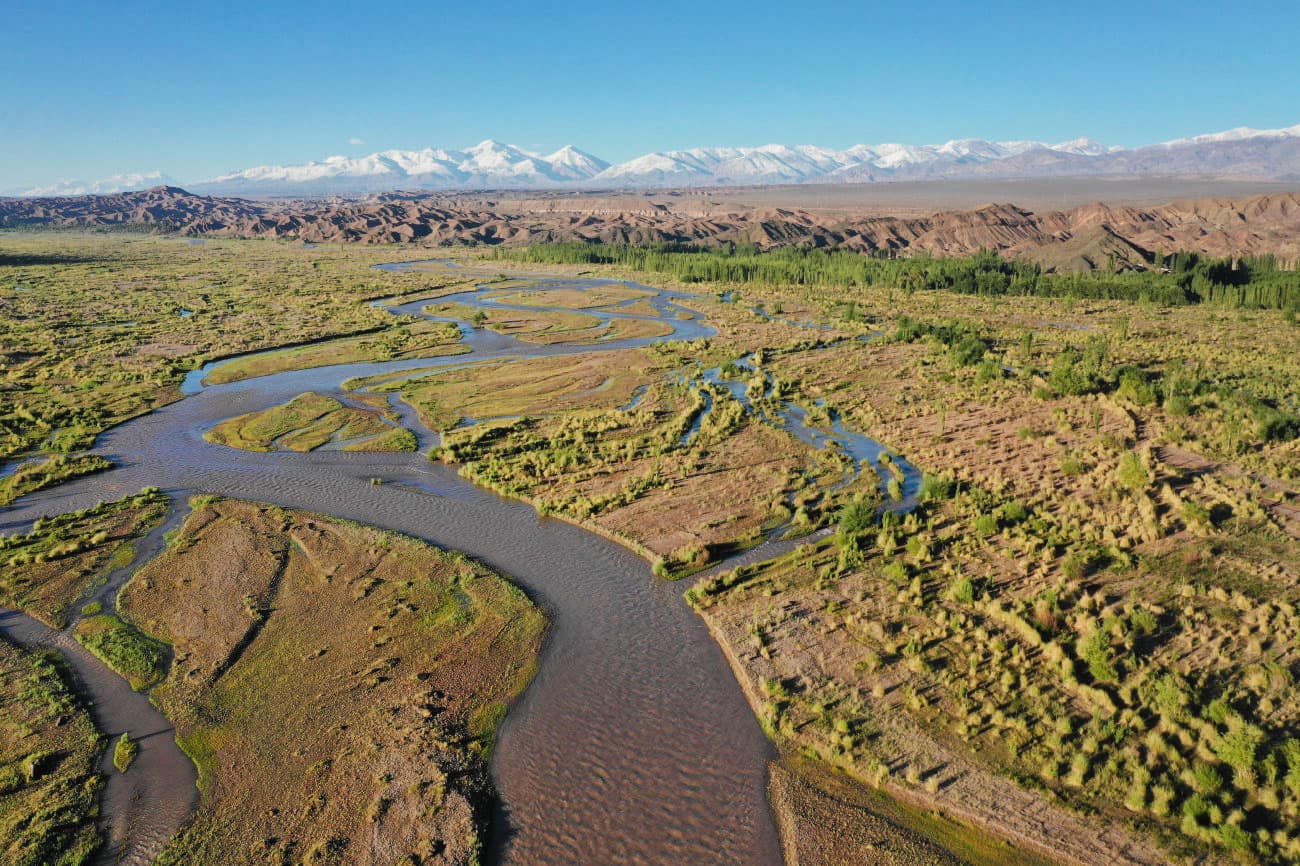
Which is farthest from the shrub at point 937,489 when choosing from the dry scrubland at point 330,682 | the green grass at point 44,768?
the green grass at point 44,768

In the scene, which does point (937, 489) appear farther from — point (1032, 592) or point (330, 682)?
point (330, 682)

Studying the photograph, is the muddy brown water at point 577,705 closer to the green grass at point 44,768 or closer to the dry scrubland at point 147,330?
the green grass at point 44,768

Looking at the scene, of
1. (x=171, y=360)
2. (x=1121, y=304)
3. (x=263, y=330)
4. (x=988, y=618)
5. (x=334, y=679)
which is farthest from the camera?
(x=1121, y=304)

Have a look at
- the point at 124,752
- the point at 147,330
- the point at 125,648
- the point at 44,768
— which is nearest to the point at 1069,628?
the point at 124,752

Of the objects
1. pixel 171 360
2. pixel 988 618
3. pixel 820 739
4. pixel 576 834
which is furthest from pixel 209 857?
pixel 171 360

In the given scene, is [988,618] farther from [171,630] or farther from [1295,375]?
[1295,375]
